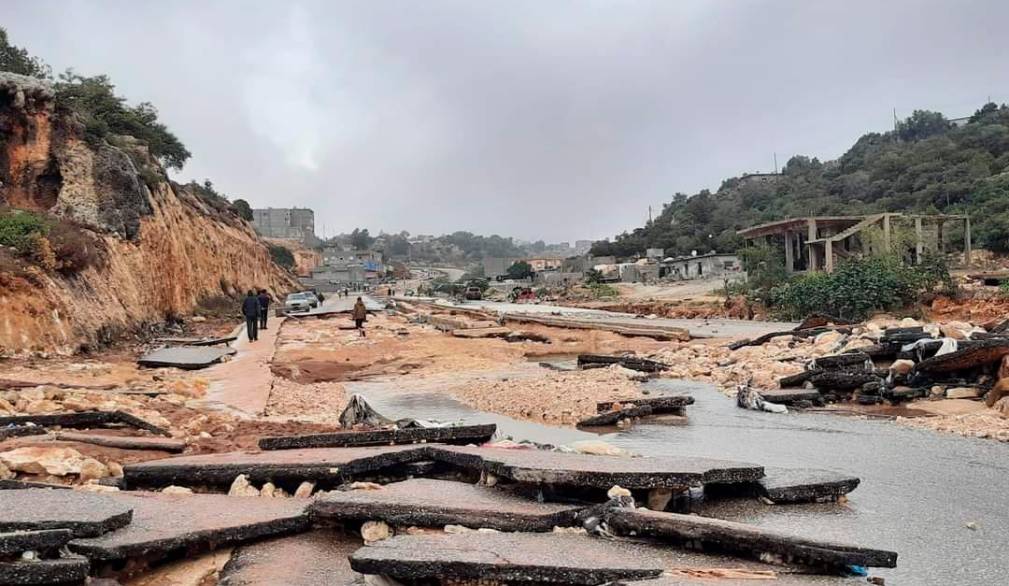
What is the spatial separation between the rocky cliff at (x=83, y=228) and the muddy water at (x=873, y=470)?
26.8 feet

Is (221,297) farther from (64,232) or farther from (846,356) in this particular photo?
(846,356)

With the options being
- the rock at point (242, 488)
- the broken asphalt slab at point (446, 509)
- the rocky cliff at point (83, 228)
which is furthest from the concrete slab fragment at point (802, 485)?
the rocky cliff at point (83, 228)

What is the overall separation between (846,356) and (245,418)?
970 centimetres

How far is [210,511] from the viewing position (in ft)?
14.4

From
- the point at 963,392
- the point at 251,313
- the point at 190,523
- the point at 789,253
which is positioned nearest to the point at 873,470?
the point at 963,392

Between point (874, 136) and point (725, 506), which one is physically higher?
point (874, 136)

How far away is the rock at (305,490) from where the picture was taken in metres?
5.00

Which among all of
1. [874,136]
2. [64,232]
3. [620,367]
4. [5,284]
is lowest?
Result: [620,367]

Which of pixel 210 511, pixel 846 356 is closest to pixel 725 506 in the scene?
pixel 210 511

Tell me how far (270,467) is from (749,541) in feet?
10.4

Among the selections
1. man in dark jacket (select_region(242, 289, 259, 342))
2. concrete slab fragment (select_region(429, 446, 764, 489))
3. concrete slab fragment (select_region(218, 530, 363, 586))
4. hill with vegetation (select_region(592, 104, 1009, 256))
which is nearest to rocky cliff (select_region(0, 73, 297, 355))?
man in dark jacket (select_region(242, 289, 259, 342))

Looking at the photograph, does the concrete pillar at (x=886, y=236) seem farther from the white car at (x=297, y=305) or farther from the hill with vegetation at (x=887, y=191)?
the white car at (x=297, y=305)

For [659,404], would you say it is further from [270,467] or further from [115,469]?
[115,469]

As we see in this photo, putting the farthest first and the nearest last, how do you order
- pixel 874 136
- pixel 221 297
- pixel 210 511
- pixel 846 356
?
pixel 874 136, pixel 221 297, pixel 846 356, pixel 210 511
